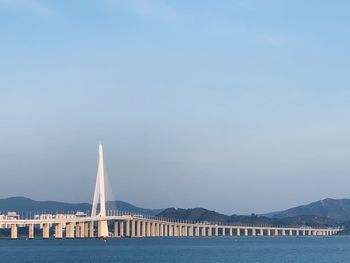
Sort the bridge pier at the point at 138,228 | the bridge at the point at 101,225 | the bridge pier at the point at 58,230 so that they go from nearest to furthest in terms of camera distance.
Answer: the bridge at the point at 101,225 < the bridge pier at the point at 58,230 < the bridge pier at the point at 138,228

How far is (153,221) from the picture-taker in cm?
15625

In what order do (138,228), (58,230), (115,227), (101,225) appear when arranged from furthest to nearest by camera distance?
(115,227), (138,228), (58,230), (101,225)

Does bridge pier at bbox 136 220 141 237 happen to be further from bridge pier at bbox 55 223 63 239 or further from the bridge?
bridge pier at bbox 55 223 63 239

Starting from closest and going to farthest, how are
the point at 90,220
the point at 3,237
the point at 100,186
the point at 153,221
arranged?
the point at 100,186, the point at 90,220, the point at 153,221, the point at 3,237

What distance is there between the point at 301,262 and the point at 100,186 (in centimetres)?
4462

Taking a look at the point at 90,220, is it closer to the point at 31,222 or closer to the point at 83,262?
the point at 31,222

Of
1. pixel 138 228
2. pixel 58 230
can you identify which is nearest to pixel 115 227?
pixel 138 228

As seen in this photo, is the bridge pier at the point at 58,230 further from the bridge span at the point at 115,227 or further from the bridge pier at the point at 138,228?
the bridge pier at the point at 138,228

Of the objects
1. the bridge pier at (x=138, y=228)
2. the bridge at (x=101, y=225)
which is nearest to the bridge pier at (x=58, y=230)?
the bridge at (x=101, y=225)

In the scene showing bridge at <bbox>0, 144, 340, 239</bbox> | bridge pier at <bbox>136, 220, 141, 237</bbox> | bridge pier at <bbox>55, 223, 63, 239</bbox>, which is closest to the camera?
bridge at <bbox>0, 144, 340, 239</bbox>

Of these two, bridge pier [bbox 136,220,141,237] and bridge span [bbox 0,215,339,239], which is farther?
bridge pier [bbox 136,220,141,237]

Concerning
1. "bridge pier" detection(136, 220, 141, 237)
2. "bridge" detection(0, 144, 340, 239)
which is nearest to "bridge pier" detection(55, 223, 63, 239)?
"bridge" detection(0, 144, 340, 239)

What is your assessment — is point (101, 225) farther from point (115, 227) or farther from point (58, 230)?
point (115, 227)

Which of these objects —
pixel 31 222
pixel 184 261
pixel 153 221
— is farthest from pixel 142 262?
pixel 153 221
